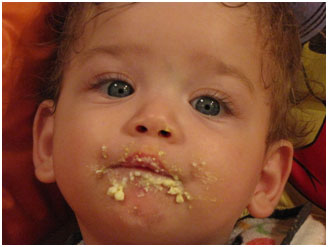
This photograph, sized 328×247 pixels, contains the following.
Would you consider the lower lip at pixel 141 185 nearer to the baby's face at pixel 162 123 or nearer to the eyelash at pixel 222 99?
the baby's face at pixel 162 123

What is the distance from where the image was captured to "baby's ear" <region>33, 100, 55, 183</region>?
43.1 inches

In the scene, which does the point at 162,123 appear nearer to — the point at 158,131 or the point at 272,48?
the point at 158,131

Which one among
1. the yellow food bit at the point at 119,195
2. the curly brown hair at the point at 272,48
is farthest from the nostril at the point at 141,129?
the curly brown hair at the point at 272,48

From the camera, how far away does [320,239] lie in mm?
1121

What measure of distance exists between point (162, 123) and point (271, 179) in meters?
0.38

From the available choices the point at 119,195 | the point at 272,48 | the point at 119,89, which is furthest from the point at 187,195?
the point at 272,48

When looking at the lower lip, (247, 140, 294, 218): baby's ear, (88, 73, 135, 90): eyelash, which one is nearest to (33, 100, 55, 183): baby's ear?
(88, 73, 135, 90): eyelash

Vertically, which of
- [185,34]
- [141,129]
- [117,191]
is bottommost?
A: [117,191]

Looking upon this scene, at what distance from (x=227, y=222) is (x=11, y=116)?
1.93 feet

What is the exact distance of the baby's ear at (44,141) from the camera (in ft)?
3.60

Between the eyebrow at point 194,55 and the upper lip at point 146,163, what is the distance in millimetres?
204

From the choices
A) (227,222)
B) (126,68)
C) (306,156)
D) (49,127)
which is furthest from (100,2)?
(306,156)

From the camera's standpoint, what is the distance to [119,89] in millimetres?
959

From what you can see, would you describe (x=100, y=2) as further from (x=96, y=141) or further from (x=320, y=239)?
(x=320, y=239)
